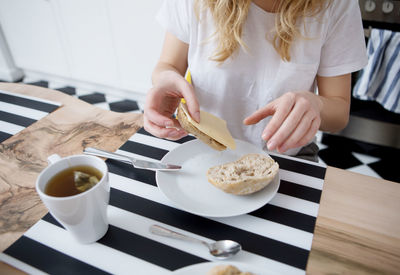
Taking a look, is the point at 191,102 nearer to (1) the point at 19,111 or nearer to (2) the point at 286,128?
(2) the point at 286,128

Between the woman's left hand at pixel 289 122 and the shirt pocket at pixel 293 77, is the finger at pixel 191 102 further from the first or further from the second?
the shirt pocket at pixel 293 77

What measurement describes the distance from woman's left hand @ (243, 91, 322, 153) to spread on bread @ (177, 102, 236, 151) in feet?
0.26

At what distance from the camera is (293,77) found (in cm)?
96

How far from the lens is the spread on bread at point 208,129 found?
2.36 feet

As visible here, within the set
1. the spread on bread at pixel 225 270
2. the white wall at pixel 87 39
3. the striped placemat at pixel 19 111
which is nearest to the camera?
the spread on bread at pixel 225 270

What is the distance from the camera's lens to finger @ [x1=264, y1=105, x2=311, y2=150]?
2.13 ft

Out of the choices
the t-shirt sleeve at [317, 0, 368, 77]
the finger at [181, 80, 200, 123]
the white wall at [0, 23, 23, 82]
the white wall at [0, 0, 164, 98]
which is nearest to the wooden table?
the finger at [181, 80, 200, 123]

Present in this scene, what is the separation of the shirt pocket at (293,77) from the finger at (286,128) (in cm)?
32

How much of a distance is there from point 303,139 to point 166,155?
35 cm

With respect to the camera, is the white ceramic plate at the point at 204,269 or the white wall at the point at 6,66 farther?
the white wall at the point at 6,66

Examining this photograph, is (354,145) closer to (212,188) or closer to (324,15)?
(324,15)

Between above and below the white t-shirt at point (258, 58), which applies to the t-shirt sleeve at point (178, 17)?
above

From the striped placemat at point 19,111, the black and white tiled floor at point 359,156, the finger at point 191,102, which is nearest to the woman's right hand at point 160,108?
the finger at point 191,102

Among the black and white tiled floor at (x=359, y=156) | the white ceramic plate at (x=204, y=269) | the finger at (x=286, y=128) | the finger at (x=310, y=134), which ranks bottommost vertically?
the black and white tiled floor at (x=359, y=156)
